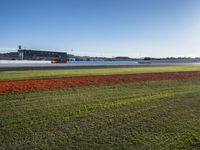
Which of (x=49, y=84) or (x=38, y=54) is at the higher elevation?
(x=38, y=54)

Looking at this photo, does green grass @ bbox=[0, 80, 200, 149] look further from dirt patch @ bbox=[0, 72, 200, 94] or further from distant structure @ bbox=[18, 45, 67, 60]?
distant structure @ bbox=[18, 45, 67, 60]

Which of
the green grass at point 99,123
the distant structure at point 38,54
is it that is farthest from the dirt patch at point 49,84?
the distant structure at point 38,54

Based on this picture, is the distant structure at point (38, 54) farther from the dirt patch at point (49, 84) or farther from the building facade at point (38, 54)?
the dirt patch at point (49, 84)

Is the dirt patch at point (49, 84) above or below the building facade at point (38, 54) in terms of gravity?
below

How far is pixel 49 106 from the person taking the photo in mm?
8008

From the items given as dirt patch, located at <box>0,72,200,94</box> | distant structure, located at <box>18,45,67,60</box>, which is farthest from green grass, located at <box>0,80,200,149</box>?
distant structure, located at <box>18,45,67,60</box>

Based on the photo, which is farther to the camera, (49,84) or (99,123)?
(49,84)

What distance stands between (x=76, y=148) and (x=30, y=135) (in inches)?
53.7

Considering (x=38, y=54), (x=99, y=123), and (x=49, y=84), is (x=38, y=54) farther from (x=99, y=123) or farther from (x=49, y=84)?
(x=99, y=123)

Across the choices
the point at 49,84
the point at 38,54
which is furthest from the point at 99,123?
the point at 38,54

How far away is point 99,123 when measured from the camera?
6.05 metres

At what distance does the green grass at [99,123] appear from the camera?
4.78m

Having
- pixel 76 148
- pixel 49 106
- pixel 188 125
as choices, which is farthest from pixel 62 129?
pixel 188 125

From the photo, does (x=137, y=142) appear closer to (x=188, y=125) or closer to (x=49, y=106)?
(x=188, y=125)
